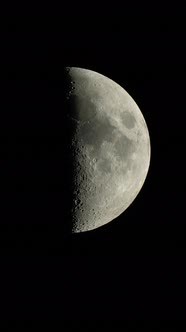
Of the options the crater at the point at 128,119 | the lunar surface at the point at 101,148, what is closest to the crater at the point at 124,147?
the lunar surface at the point at 101,148

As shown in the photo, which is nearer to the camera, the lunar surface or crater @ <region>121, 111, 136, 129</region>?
the lunar surface

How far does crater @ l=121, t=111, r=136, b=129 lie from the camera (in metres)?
5.37

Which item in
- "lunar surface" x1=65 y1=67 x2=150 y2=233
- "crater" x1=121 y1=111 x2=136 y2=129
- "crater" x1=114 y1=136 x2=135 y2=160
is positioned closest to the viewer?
"lunar surface" x1=65 y1=67 x2=150 y2=233

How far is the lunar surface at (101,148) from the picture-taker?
505 centimetres

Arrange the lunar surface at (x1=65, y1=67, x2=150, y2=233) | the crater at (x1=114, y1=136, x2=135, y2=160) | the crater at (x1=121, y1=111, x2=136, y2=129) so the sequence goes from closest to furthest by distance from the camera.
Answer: the lunar surface at (x1=65, y1=67, x2=150, y2=233) < the crater at (x1=114, y1=136, x2=135, y2=160) < the crater at (x1=121, y1=111, x2=136, y2=129)

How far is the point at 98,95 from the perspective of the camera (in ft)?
17.5

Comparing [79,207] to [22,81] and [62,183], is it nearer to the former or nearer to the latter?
[62,183]

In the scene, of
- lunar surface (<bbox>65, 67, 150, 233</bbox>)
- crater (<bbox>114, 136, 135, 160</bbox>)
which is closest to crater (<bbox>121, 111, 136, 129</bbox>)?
lunar surface (<bbox>65, 67, 150, 233</bbox>)

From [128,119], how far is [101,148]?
640mm

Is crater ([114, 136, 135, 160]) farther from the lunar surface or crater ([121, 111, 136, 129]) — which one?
crater ([121, 111, 136, 129])

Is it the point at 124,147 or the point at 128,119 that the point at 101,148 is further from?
the point at 128,119

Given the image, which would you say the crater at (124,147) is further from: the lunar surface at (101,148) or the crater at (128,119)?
the crater at (128,119)

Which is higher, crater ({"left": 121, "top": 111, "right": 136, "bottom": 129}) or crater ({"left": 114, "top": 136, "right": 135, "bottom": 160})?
crater ({"left": 121, "top": 111, "right": 136, "bottom": 129})

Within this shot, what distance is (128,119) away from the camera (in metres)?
5.44
